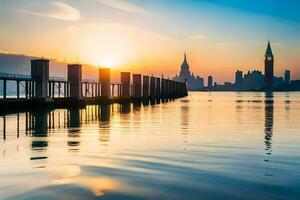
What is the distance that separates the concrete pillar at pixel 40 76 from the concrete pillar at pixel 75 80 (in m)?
12.4

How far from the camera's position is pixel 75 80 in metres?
87.6

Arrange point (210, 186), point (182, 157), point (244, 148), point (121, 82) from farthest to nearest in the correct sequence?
point (121, 82)
point (244, 148)
point (182, 157)
point (210, 186)

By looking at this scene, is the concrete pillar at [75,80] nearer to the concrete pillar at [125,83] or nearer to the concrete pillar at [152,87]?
the concrete pillar at [125,83]

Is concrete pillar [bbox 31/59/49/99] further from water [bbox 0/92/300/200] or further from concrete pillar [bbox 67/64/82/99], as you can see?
water [bbox 0/92/300/200]

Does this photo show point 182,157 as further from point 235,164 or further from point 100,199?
point 100,199

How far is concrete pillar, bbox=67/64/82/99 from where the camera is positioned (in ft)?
285

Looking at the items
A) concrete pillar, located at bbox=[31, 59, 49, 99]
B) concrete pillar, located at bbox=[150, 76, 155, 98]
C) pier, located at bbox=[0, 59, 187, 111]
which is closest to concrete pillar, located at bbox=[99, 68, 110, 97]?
pier, located at bbox=[0, 59, 187, 111]

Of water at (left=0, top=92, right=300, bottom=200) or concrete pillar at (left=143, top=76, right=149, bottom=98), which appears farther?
concrete pillar at (left=143, top=76, right=149, bottom=98)

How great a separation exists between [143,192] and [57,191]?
Answer: 249cm

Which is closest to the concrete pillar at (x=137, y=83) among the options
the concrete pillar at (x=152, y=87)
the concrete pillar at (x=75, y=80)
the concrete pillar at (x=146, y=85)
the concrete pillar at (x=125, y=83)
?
the concrete pillar at (x=146, y=85)

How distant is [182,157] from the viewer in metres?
18.4

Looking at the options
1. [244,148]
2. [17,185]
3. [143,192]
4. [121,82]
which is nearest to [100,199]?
[143,192]

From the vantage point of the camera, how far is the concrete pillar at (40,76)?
72562 millimetres

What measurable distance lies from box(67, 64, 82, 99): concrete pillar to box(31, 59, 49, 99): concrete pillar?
1241cm
